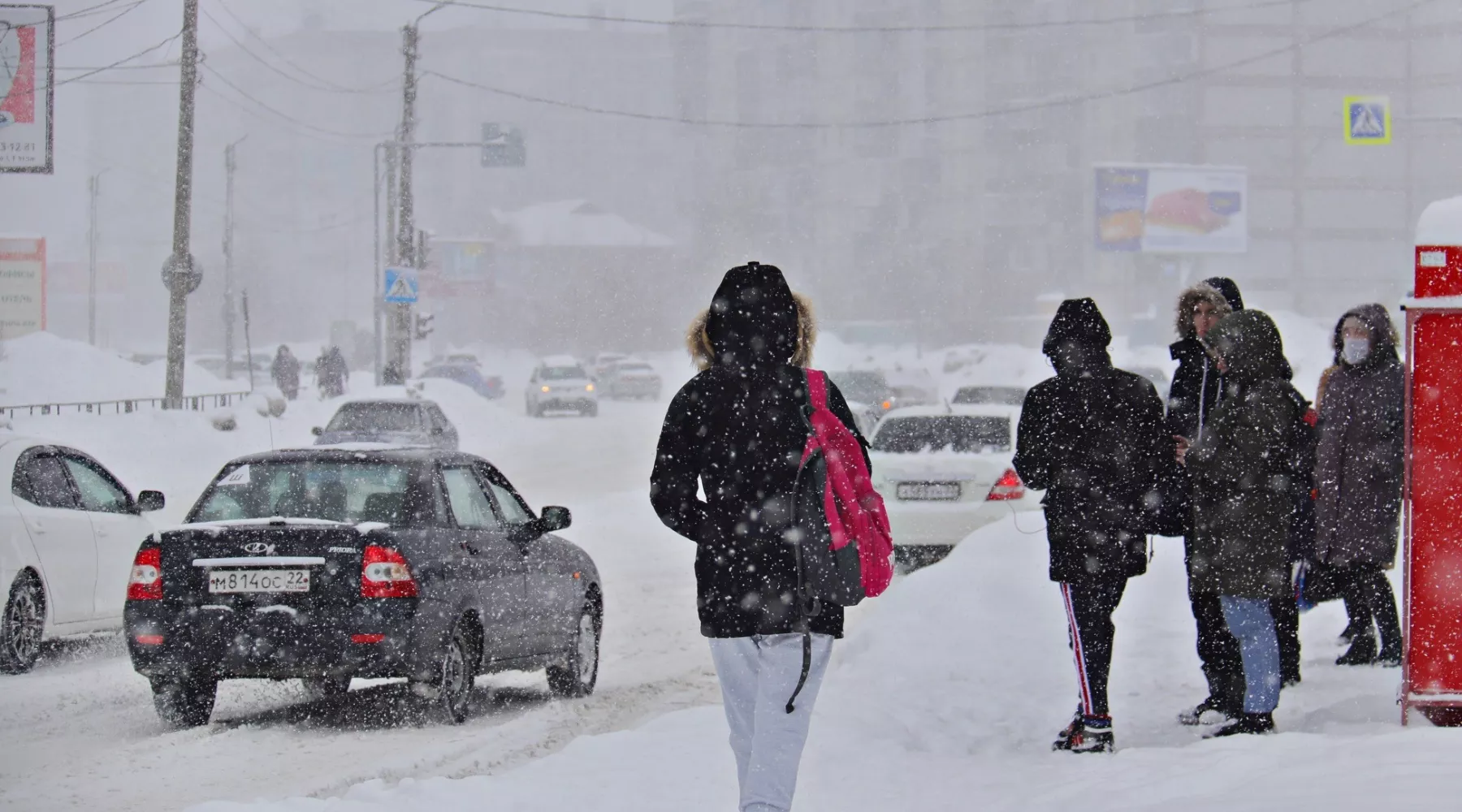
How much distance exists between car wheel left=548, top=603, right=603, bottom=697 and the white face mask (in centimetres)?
423

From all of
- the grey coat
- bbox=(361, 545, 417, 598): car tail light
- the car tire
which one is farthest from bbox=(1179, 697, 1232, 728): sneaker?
bbox=(361, 545, 417, 598): car tail light

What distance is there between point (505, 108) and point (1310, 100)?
7700 cm

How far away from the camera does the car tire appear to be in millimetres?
7840

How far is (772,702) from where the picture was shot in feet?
13.9

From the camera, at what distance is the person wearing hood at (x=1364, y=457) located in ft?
26.2

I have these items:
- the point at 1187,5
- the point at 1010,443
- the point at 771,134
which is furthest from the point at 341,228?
the point at 1010,443

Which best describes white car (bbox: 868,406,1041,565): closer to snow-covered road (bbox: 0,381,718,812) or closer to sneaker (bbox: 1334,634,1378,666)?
snow-covered road (bbox: 0,381,718,812)

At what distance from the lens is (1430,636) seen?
5965 mm

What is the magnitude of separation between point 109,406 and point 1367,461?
37041 millimetres

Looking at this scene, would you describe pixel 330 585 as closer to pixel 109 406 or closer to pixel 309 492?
pixel 309 492

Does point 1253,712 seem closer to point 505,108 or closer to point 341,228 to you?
point 341,228

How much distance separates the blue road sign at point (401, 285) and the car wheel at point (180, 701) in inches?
1079

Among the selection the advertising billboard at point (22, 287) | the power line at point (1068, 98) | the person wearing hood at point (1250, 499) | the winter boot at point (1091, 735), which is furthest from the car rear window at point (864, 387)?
the power line at point (1068, 98)

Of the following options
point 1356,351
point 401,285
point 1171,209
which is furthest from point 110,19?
point 1171,209
